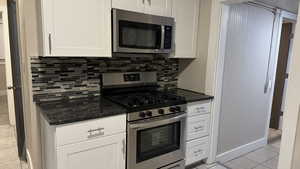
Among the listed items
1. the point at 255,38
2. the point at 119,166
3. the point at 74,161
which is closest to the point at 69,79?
the point at 74,161

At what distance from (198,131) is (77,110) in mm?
1424

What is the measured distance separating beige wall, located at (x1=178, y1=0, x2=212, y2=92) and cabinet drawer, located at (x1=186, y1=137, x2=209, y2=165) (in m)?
0.64

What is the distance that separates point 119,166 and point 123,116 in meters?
0.46

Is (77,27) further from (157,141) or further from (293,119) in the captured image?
(293,119)

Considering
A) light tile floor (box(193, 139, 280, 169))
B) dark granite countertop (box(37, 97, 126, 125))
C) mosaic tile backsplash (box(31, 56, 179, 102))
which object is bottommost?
light tile floor (box(193, 139, 280, 169))

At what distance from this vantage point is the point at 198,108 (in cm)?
234

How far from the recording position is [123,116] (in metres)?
1.77

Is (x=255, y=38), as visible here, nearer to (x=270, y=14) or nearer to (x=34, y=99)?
(x=270, y=14)

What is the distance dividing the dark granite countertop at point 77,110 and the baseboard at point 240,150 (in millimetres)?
1687

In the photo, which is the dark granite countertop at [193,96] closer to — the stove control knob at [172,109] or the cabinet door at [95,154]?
the stove control knob at [172,109]

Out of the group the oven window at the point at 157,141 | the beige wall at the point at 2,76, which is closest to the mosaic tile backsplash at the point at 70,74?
the oven window at the point at 157,141

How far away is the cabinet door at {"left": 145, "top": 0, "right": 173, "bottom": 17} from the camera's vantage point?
81.8 inches

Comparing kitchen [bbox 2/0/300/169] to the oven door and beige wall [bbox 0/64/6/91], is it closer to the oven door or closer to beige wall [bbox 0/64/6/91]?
the oven door

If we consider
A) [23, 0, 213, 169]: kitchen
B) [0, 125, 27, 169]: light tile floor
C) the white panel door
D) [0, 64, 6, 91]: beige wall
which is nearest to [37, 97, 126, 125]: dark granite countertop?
[23, 0, 213, 169]: kitchen
